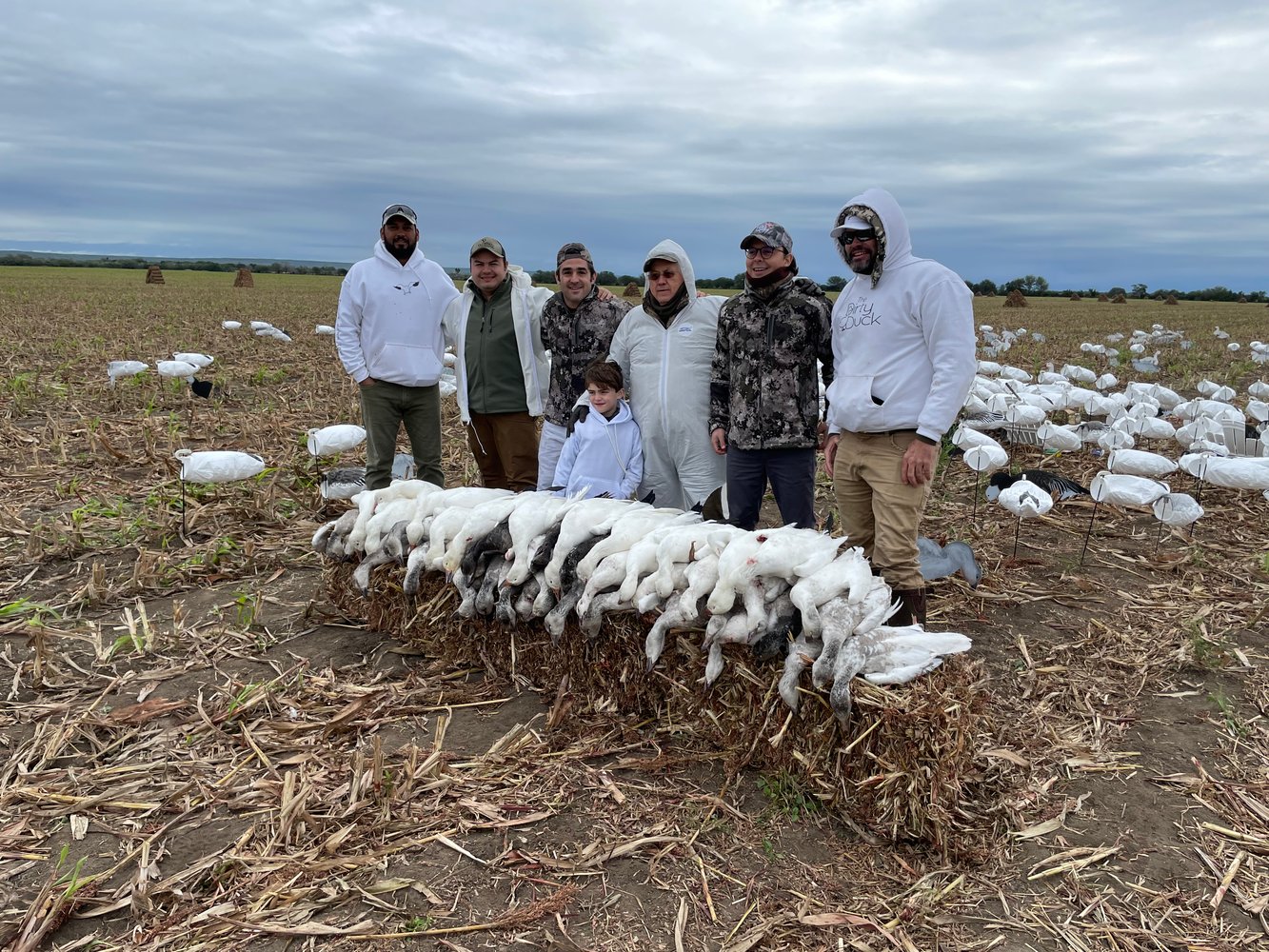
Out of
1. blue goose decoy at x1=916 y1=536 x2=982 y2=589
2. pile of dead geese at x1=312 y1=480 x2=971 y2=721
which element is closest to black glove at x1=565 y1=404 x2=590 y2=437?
pile of dead geese at x1=312 y1=480 x2=971 y2=721

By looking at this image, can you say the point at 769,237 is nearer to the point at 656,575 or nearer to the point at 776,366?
the point at 776,366

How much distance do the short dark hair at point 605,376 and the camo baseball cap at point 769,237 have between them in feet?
3.55

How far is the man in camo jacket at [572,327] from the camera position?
5980mm

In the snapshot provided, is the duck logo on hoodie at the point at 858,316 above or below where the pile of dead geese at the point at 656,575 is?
above

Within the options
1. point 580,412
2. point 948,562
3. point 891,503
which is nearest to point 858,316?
point 891,503

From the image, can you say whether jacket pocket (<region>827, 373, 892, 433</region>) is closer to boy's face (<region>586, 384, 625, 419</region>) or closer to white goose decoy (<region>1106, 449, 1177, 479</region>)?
boy's face (<region>586, 384, 625, 419</region>)

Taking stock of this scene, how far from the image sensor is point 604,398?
543 centimetres

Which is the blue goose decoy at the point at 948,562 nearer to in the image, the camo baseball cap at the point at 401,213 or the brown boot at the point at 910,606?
the brown boot at the point at 910,606

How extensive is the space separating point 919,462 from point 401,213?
435cm

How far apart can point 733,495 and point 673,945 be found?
2.83 meters

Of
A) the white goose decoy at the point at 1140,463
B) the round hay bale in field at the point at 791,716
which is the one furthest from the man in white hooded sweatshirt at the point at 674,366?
the white goose decoy at the point at 1140,463

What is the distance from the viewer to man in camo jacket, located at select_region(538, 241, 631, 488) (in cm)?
598

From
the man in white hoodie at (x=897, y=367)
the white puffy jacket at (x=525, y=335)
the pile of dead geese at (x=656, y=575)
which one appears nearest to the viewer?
the pile of dead geese at (x=656, y=575)

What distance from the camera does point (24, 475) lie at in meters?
8.76
